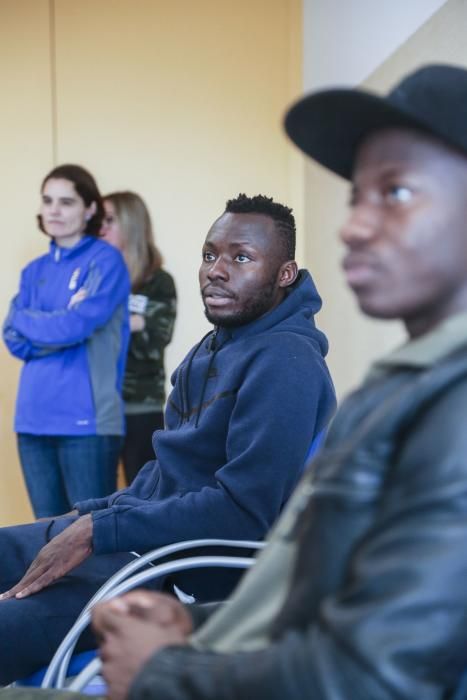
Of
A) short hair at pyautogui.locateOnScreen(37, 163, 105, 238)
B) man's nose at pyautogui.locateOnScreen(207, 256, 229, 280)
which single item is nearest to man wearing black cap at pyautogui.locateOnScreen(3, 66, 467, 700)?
man's nose at pyautogui.locateOnScreen(207, 256, 229, 280)

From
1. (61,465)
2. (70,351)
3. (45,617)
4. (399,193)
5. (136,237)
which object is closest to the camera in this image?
(399,193)

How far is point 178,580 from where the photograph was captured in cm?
197

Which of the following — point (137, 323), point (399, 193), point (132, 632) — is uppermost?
point (399, 193)

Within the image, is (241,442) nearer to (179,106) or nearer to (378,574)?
(378,574)

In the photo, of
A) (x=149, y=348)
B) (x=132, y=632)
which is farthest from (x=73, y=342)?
(x=132, y=632)

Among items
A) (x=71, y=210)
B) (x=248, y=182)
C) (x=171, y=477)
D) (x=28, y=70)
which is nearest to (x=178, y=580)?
(x=171, y=477)

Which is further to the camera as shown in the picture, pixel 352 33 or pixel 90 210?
pixel 352 33

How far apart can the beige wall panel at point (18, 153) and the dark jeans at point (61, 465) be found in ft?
4.86

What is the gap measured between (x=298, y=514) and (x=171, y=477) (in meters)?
1.15

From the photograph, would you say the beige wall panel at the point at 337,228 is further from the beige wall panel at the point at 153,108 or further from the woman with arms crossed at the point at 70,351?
the woman with arms crossed at the point at 70,351

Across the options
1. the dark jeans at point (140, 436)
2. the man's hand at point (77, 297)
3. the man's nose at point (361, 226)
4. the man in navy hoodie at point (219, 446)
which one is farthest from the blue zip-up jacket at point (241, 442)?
the dark jeans at point (140, 436)

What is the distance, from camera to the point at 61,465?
3.41 m

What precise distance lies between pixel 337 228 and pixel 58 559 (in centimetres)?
261

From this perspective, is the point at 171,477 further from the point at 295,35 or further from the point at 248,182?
the point at 295,35
